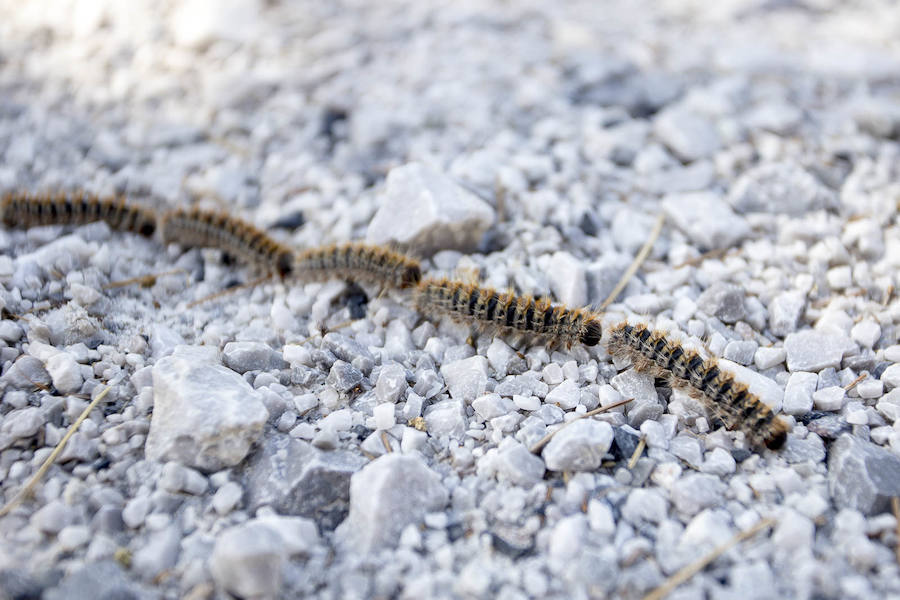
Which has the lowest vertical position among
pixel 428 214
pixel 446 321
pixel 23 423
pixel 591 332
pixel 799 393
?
pixel 799 393

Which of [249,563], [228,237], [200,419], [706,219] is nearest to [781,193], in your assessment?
[706,219]

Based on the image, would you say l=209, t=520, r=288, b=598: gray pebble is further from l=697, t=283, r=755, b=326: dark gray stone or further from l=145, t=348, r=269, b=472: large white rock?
l=697, t=283, r=755, b=326: dark gray stone

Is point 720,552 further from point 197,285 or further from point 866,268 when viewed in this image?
point 197,285

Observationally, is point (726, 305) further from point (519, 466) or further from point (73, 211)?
point (73, 211)

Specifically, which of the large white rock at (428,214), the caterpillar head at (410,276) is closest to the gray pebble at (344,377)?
the caterpillar head at (410,276)

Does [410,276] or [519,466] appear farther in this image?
[410,276]

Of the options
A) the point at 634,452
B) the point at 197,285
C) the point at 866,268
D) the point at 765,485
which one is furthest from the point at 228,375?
the point at 866,268

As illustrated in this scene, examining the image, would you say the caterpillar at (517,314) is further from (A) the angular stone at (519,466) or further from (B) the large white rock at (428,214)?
(A) the angular stone at (519,466)
